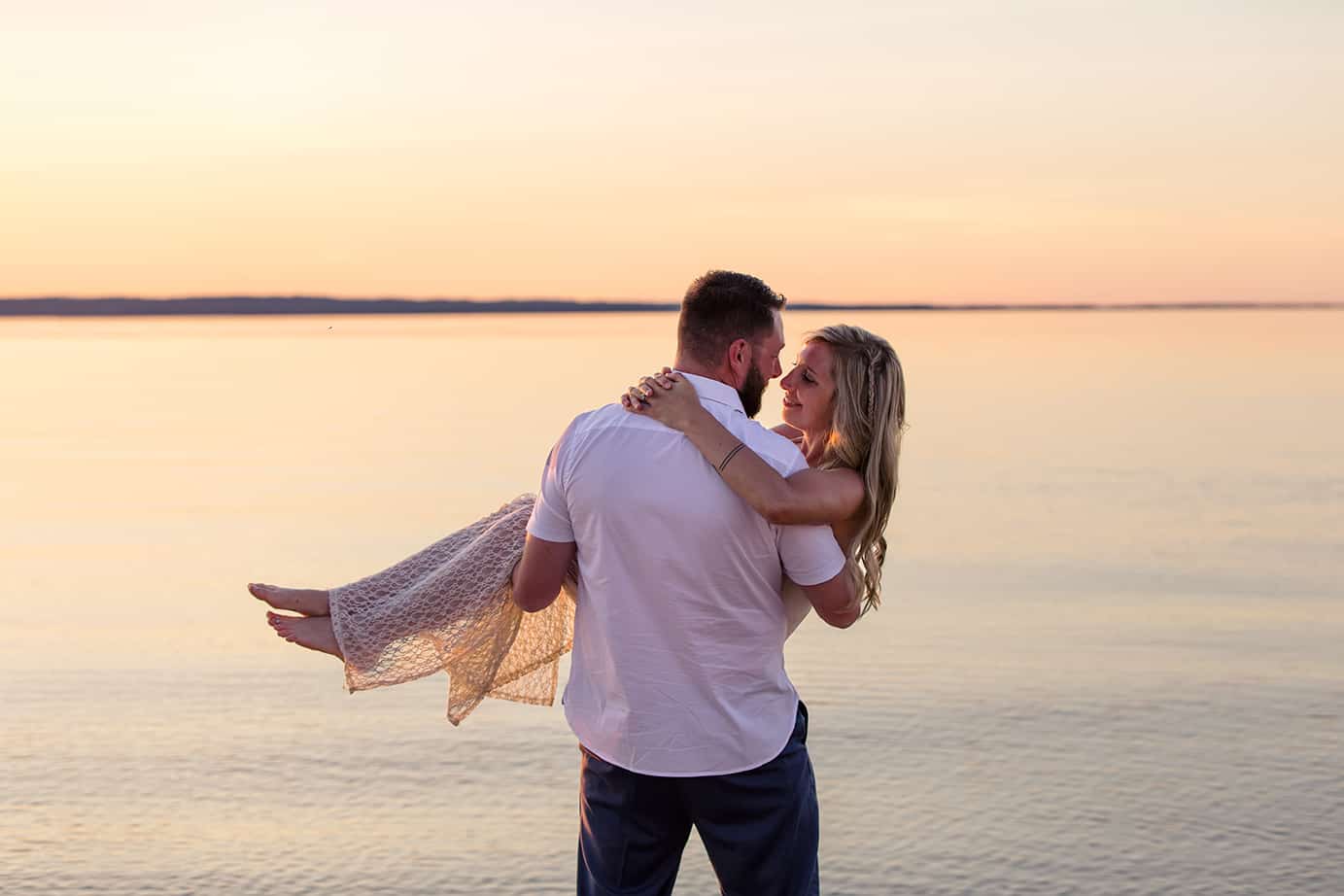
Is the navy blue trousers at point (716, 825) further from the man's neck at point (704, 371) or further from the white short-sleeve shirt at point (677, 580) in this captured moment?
the man's neck at point (704, 371)

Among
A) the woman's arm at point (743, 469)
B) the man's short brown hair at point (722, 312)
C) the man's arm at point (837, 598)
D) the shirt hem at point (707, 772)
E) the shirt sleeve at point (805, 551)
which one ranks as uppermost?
the man's short brown hair at point (722, 312)

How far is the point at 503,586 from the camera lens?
362 centimetres

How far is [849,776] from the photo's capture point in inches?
296

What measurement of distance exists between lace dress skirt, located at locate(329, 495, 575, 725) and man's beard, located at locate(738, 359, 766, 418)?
0.66m

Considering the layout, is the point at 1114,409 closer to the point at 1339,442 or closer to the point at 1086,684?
the point at 1339,442

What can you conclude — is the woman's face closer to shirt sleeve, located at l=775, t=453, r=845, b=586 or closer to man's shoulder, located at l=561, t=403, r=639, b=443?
shirt sleeve, located at l=775, t=453, r=845, b=586

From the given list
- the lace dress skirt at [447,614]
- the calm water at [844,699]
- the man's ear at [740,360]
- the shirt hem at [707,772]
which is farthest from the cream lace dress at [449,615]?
the calm water at [844,699]

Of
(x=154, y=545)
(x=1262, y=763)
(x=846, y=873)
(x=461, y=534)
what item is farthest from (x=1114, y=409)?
(x=461, y=534)

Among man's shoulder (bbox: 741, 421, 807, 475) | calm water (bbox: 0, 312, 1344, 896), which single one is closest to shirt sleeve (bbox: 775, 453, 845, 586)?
man's shoulder (bbox: 741, 421, 807, 475)

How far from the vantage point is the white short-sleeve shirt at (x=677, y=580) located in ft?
10.1

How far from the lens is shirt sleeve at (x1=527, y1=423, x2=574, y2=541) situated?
125 inches

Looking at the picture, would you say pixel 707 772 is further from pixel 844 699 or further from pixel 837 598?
pixel 844 699

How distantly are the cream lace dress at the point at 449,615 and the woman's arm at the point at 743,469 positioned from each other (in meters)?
0.64

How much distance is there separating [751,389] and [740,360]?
8 cm
